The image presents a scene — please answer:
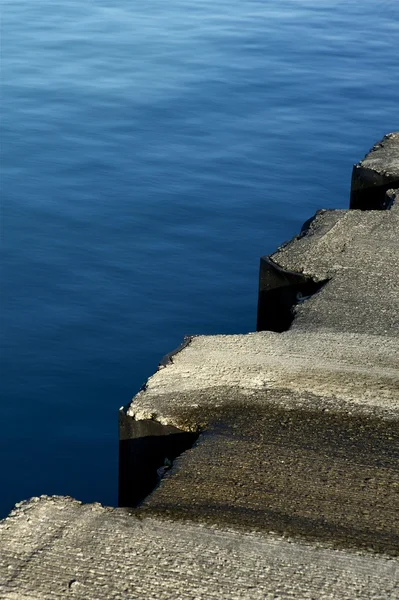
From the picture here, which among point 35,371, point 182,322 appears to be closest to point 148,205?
point 182,322

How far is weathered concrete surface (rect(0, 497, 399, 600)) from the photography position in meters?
2.46

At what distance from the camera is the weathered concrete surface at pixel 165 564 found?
8.07 feet

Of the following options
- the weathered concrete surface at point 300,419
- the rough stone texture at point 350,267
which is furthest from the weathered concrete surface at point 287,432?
the rough stone texture at point 350,267

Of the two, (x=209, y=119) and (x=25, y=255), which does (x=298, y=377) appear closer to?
(x=25, y=255)

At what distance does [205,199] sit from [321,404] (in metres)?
5.46

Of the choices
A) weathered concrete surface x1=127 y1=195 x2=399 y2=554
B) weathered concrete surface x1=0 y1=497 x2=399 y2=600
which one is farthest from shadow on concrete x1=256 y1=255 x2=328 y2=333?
weathered concrete surface x1=0 y1=497 x2=399 y2=600

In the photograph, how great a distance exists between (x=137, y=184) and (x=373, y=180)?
128 inches

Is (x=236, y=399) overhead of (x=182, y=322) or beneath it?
overhead

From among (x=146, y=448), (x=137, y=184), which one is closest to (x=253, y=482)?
(x=146, y=448)

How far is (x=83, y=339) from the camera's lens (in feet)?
20.8

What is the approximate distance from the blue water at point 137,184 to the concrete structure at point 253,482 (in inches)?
61.3

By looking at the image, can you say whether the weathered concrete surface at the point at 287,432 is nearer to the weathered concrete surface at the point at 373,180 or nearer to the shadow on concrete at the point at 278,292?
the shadow on concrete at the point at 278,292

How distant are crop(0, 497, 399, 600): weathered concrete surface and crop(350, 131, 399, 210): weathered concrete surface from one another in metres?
3.63

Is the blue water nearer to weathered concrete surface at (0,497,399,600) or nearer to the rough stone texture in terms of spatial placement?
the rough stone texture
